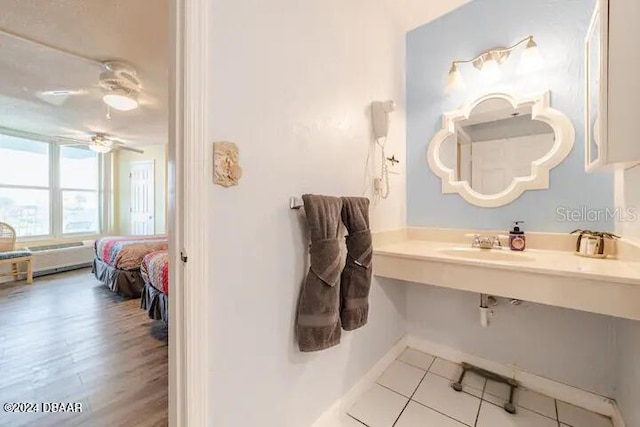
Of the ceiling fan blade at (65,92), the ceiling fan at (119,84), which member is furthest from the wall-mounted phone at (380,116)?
the ceiling fan blade at (65,92)

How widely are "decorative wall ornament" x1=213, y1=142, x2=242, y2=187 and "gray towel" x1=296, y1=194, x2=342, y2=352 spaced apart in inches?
12.5

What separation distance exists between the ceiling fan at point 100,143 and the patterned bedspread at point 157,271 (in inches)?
90.1

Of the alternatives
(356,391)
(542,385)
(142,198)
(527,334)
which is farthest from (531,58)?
(142,198)

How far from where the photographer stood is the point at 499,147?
5.68 ft

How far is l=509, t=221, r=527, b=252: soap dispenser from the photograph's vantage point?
1.55 meters

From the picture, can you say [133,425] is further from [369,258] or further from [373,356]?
[369,258]

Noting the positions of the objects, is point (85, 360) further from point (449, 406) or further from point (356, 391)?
point (449, 406)

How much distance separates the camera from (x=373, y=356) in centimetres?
166

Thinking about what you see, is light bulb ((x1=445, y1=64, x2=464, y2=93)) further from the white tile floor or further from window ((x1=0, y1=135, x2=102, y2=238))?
window ((x1=0, y1=135, x2=102, y2=238))

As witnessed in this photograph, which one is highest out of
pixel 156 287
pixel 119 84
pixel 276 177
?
pixel 119 84

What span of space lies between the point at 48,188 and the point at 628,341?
6998 mm

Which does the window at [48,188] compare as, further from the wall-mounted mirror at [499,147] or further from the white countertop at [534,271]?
the wall-mounted mirror at [499,147]

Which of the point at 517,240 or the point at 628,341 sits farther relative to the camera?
the point at 517,240

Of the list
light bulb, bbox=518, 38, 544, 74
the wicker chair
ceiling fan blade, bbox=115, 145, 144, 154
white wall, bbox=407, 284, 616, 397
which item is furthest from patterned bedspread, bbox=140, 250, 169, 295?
ceiling fan blade, bbox=115, 145, 144, 154
